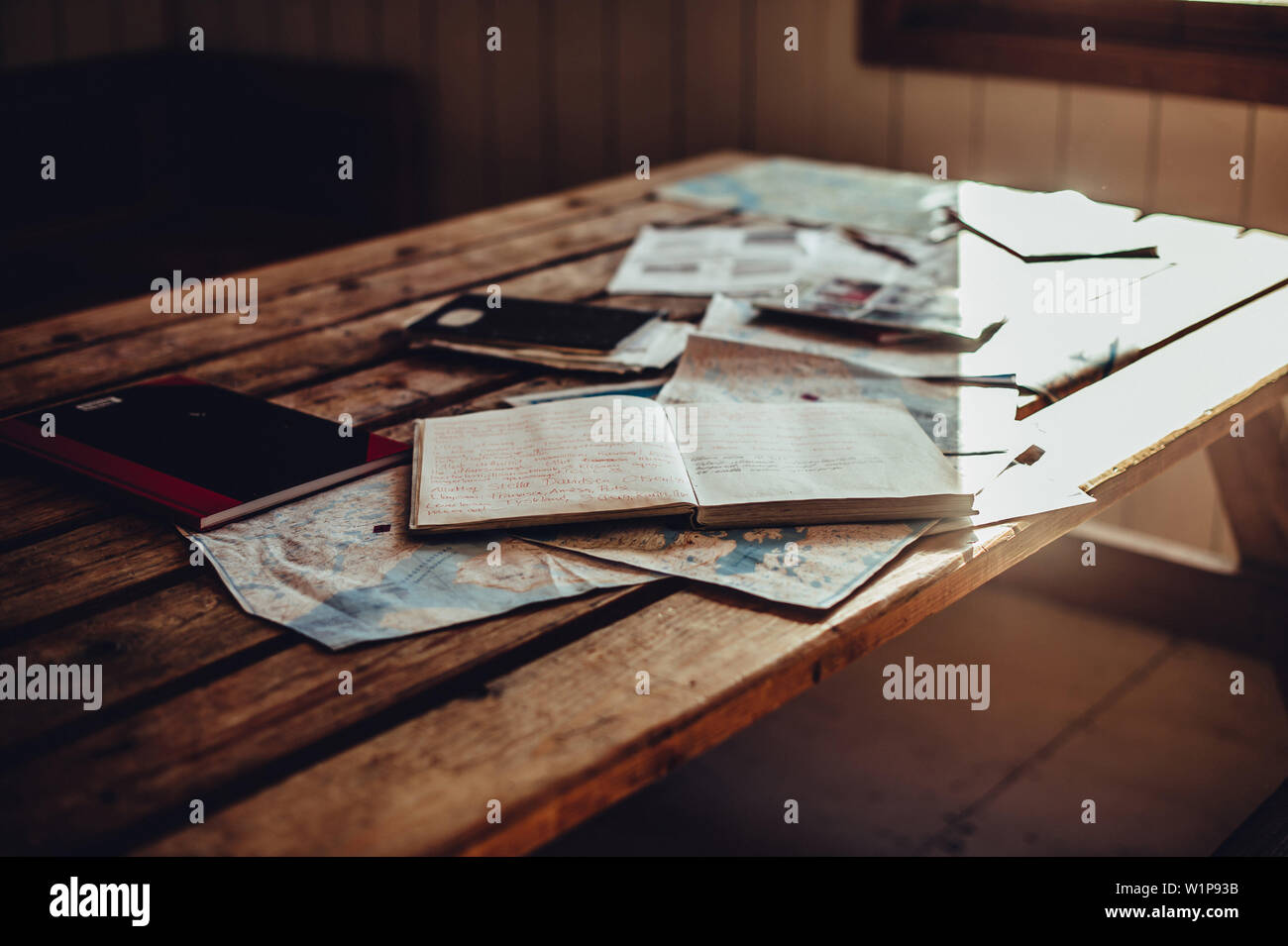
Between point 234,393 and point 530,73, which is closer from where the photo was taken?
point 234,393

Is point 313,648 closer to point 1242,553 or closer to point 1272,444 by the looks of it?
point 1272,444

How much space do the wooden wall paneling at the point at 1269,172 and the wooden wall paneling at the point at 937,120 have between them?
20.0 inches

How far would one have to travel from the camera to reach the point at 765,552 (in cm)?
88

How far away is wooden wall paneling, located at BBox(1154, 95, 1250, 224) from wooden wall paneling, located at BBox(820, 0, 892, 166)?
1.82ft

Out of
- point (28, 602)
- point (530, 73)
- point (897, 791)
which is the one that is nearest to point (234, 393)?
point (28, 602)

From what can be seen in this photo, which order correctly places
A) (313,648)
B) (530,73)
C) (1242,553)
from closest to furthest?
1. (313,648)
2. (1242,553)
3. (530,73)

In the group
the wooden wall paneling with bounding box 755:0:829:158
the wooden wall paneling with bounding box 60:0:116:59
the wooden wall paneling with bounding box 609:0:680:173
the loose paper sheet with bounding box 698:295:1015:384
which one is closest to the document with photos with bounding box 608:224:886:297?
the loose paper sheet with bounding box 698:295:1015:384

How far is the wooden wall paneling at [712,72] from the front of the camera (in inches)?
102

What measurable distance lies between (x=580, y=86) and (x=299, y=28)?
1.11 metres

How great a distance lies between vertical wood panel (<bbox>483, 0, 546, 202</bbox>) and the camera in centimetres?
296

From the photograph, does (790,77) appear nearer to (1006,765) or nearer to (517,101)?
(517,101)

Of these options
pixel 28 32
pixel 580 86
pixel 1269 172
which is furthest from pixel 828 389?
pixel 28 32
